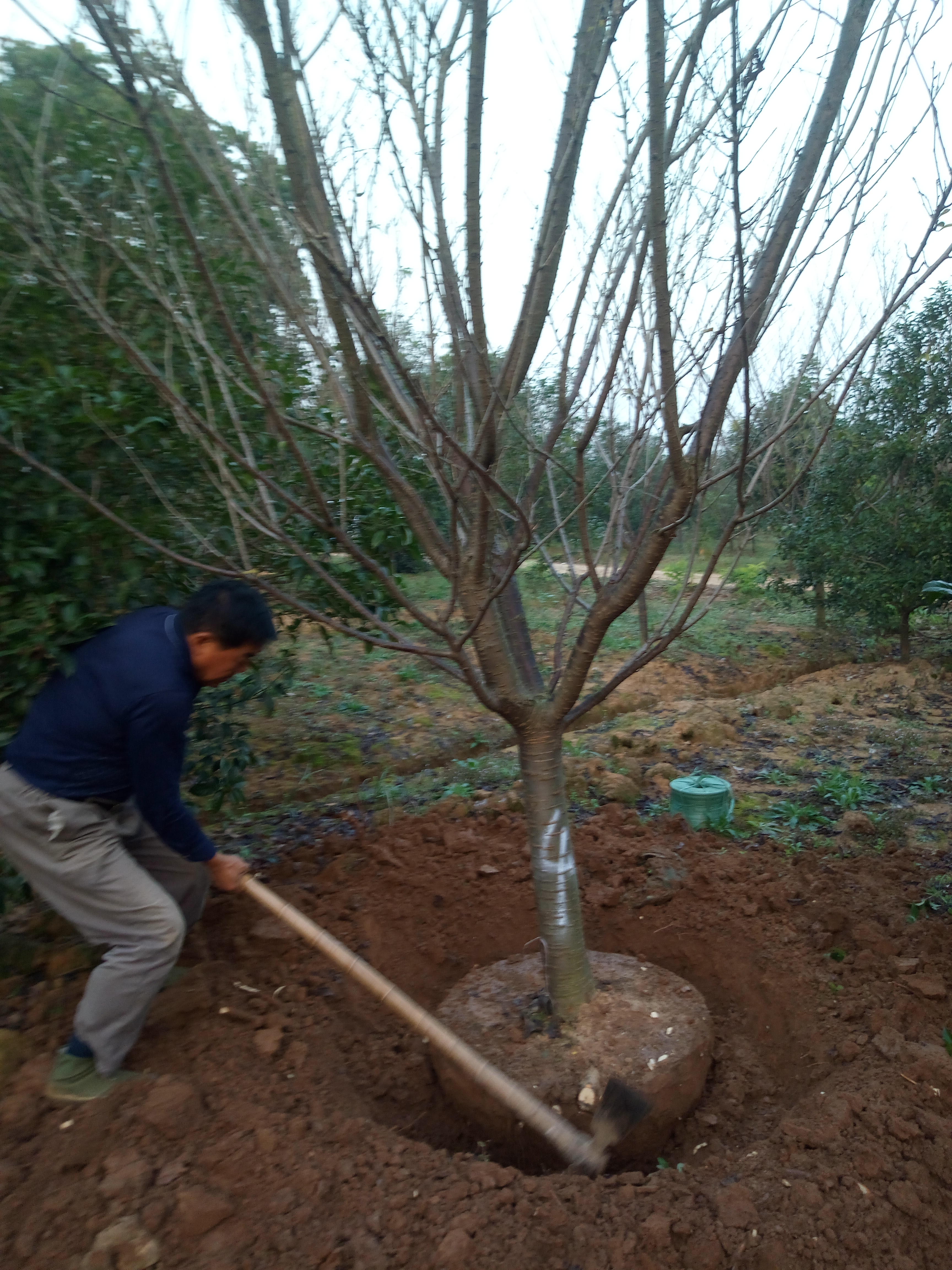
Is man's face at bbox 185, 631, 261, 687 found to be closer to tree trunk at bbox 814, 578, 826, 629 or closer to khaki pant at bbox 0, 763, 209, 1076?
khaki pant at bbox 0, 763, 209, 1076

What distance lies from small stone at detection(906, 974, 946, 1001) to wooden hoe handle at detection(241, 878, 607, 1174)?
121cm

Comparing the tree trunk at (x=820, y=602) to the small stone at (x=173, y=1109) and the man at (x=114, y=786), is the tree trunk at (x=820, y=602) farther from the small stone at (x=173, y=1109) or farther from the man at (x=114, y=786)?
the small stone at (x=173, y=1109)

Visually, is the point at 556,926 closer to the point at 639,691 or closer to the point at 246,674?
the point at 246,674

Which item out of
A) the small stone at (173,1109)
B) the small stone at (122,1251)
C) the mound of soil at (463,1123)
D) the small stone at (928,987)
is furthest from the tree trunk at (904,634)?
the small stone at (122,1251)

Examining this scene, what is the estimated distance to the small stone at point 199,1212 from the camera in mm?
1924

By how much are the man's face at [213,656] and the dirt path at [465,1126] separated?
1120 millimetres

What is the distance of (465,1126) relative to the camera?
2697 mm

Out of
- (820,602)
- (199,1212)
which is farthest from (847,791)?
(820,602)

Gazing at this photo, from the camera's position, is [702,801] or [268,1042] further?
[702,801]

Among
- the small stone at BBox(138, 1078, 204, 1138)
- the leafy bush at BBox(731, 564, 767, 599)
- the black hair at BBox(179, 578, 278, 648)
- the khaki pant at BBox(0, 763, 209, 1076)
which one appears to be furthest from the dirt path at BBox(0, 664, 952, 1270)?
the leafy bush at BBox(731, 564, 767, 599)

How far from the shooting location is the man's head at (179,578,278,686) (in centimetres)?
223

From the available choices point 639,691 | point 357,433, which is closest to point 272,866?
point 357,433

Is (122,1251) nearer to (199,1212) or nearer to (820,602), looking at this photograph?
(199,1212)

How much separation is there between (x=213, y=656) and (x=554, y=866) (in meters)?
1.23
